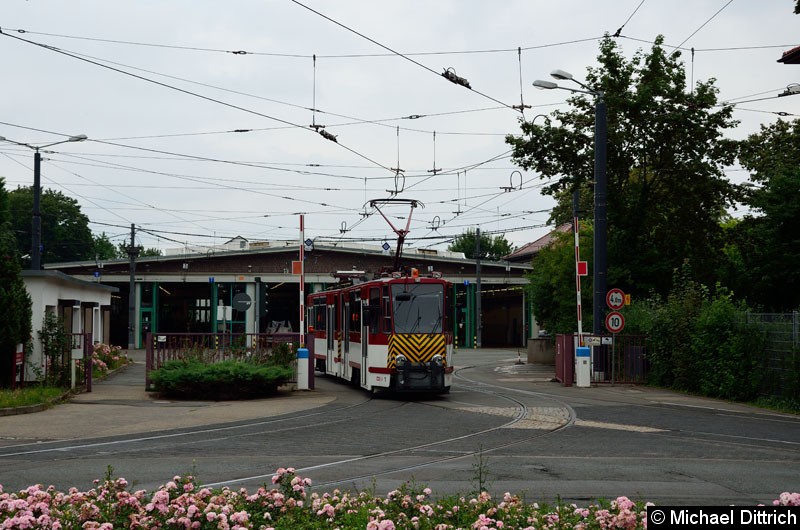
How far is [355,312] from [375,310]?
238 centimetres

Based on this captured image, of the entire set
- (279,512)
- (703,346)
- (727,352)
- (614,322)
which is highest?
(614,322)

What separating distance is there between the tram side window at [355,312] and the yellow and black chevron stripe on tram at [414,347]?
242 cm

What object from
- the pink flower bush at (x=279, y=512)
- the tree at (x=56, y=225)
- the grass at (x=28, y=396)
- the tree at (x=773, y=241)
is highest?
the tree at (x=56, y=225)

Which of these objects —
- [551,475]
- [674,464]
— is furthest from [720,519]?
[674,464]

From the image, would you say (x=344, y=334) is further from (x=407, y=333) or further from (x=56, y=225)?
(x=56, y=225)

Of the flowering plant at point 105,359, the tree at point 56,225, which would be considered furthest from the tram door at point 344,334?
the tree at point 56,225

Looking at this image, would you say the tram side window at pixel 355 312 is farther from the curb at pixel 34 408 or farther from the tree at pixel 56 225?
the tree at pixel 56 225

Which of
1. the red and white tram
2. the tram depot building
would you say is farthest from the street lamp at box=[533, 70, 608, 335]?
the tram depot building

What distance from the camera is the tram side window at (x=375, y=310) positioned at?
972 inches

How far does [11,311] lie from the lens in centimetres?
2338

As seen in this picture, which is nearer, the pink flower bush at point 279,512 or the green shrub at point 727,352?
the pink flower bush at point 279,512

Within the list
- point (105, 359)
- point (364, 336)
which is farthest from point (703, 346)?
point (105, 359)

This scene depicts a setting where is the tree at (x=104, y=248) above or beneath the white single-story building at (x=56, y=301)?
above

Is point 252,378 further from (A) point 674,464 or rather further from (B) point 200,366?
(A) point 674,464
